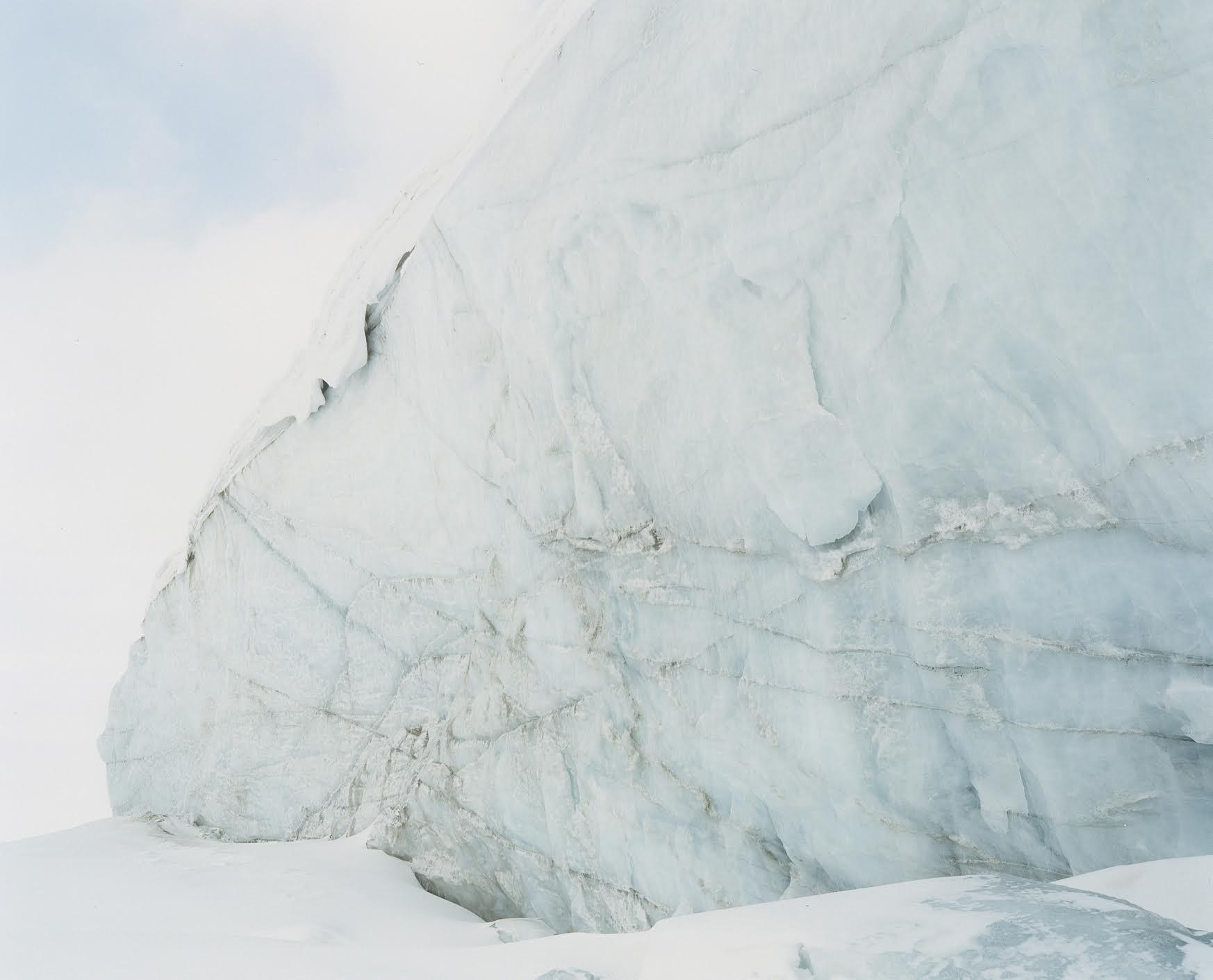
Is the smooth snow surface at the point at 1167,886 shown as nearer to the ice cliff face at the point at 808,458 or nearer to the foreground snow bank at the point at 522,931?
the foreground snow bank at the point at 522,931

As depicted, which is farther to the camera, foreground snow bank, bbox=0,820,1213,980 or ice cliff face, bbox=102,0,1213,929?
ice cliff face, bbox=102,0,1213,929

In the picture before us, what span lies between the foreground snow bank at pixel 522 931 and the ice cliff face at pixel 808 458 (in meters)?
0.35

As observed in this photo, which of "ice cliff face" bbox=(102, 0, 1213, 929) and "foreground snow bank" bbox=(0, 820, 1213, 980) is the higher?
"ice cliff face" bbox=(102, 0, 1213, 929)

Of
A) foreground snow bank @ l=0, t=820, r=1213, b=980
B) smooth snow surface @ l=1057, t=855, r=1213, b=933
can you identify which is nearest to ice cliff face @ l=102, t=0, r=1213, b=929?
smooth snow surface @ l=1057, t=855, r=1213, b=933

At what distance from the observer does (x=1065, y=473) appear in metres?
2.44

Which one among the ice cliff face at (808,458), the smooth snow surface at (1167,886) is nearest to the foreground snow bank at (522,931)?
the smooth snow surface at (1167,886)

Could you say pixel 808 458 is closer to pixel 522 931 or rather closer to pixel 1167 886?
pixel 1167 886

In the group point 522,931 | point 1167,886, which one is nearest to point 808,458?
point 1167,886

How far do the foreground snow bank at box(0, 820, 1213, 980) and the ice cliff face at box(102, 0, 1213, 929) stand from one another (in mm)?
349

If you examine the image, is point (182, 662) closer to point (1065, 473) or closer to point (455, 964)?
point (455, 964)

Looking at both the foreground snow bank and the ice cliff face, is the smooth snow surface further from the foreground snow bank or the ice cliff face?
the ice cliff face

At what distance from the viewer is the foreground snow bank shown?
1.99 meters

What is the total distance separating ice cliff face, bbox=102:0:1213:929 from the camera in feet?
7.57

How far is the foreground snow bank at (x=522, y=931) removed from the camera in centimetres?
199
